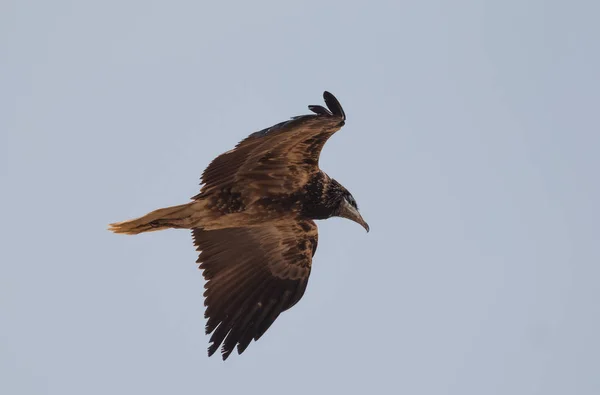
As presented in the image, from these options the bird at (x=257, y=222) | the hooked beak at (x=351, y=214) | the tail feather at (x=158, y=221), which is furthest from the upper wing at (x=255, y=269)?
Result: the tail feather at (x=158, y=221)

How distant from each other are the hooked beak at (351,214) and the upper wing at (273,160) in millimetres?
769

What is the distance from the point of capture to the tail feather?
13.8 meters

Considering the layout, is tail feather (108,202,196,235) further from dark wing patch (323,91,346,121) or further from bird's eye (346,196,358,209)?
dark wing patch (323,91,346,121)

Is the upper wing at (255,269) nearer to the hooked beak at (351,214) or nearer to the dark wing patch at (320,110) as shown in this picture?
the hooked beak at (351,214)

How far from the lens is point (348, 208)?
47.5 feet

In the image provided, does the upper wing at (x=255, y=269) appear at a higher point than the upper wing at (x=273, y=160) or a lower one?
lower

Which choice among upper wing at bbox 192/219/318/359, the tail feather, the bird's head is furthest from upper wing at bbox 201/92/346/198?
upper wing at bbox 192/219/318/359

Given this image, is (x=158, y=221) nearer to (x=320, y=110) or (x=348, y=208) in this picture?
(x=348, y=208)

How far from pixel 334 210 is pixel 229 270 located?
1.62 meters

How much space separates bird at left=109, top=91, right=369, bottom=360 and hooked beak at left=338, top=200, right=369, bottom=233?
0.6 inches

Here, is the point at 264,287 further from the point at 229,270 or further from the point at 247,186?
the point at 247,186

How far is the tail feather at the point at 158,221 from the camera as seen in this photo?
45.1 ft

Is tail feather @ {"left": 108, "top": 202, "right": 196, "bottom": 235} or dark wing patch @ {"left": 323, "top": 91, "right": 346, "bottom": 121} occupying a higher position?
dark wing patch @ {"left": 323, "top": 91, "right": 346, "bottom": 121}

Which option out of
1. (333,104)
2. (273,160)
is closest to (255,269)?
(273,160)
